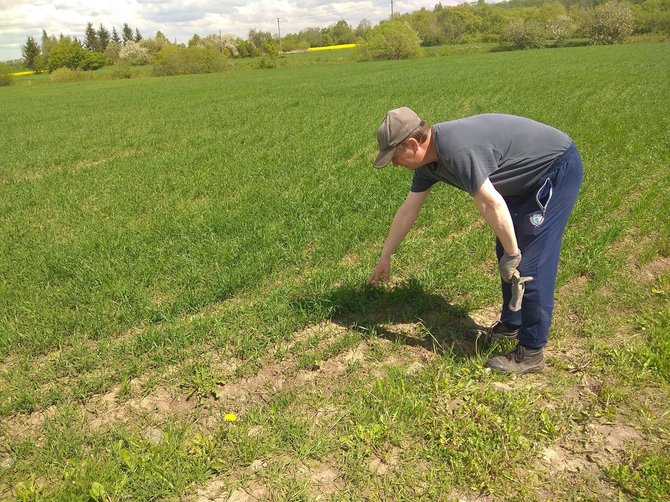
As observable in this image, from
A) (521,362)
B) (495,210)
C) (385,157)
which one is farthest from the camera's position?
(521,362)

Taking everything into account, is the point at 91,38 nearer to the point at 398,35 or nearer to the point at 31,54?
the point at 31,54

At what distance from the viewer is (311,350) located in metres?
3.55

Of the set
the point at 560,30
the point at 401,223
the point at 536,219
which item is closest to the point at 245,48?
the point at 560,30

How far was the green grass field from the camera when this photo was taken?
2.54 m

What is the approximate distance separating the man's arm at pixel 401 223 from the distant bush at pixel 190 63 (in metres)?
57.3

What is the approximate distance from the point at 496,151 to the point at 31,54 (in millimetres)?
92903

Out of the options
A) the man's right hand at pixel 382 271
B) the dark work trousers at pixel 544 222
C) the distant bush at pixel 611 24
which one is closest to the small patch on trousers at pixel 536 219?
the dark work trousers at pixel 544 222

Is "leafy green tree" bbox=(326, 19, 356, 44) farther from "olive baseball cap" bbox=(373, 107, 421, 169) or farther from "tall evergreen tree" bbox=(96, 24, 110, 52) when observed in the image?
"olive baseball cap" bbox=(373, 107, 421, 169)

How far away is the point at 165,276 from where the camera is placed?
462 cm

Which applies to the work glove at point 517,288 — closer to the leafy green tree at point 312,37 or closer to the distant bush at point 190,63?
the distant bush at point 190,63

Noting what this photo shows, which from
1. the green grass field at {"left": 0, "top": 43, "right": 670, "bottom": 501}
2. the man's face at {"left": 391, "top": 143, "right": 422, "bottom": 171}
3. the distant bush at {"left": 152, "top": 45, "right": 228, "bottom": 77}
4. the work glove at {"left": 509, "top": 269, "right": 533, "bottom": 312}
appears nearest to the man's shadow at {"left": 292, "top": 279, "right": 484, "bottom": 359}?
the green grass field at {"left": 0, "top": 43, "right": 670, "bottom": 501}

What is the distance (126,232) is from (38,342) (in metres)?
2.35

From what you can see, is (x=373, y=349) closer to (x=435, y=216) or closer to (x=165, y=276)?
(x=165, y=276)

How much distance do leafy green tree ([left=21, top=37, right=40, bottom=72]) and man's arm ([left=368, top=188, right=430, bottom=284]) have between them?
8869 centimetres
